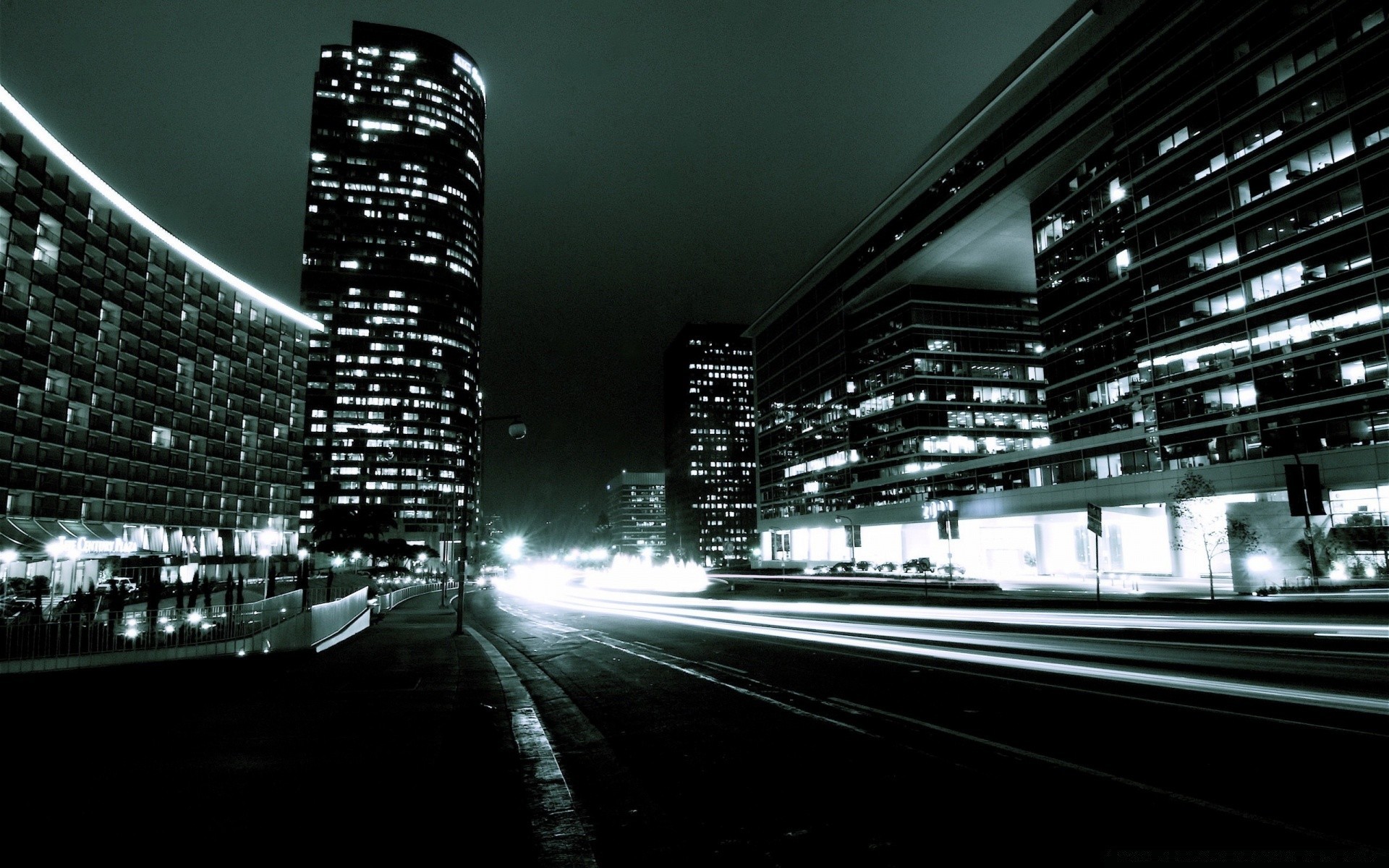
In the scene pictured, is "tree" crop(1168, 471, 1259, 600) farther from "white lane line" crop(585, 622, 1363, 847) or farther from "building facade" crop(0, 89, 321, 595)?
"building facade" crop(0, 89, 321, 595)

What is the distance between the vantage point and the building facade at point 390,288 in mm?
166375

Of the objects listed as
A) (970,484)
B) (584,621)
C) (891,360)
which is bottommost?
(584,621)

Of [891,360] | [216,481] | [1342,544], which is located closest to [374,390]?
[216,481]

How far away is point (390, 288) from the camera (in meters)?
172

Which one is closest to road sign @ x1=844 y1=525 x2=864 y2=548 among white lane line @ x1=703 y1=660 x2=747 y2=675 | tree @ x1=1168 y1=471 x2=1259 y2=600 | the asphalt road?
tree @ x1=1168 y1=471 x2=1259 y2=600

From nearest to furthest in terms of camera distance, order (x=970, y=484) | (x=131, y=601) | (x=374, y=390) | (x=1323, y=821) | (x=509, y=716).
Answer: (x=1323, y=821)
(x=509, y=716)
(x=131, y=601)
(x=970, y=484)
(x=374, y=390)

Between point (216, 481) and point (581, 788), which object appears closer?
point (581, 788)

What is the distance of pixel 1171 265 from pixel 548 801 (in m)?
69.7

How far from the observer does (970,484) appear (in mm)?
84750

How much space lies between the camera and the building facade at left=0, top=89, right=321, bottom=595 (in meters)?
58.8

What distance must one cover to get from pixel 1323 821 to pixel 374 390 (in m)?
179

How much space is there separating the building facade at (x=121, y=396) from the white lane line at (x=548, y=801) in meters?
40.9

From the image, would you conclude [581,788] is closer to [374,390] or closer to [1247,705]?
[1247,705]

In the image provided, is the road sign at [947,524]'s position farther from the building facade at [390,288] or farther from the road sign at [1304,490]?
the building facade at [390,288]
